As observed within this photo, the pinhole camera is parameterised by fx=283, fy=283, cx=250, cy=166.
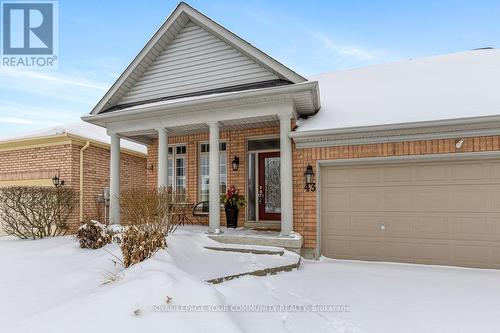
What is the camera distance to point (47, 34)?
8.50m

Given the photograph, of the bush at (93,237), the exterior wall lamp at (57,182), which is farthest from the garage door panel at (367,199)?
the exterior wall lamp at (57,182)

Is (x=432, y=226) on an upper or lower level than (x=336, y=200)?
lower

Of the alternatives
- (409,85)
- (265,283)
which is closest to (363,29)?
(409,85)

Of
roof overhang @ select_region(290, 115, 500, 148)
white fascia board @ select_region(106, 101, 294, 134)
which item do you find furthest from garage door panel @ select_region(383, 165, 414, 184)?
white fascia board @ select_region(106, 101, 294, 134)

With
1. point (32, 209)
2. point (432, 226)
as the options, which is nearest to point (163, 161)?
point (32, 209)

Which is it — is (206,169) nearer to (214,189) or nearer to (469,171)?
(214,189)

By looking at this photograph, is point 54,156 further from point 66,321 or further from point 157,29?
point 66,321

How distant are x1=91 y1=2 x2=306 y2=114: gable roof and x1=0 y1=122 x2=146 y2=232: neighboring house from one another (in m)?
2.27

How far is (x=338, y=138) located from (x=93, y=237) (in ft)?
20.1

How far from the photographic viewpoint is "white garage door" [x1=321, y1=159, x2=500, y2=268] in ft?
19.4

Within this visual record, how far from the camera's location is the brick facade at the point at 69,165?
376 inches

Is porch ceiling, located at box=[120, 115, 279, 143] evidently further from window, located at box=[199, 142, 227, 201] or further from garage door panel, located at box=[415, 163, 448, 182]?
garage door panel, located at box=[415, 163, 448, 182]

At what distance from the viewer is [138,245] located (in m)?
4.79

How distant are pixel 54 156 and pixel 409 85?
453 inches
